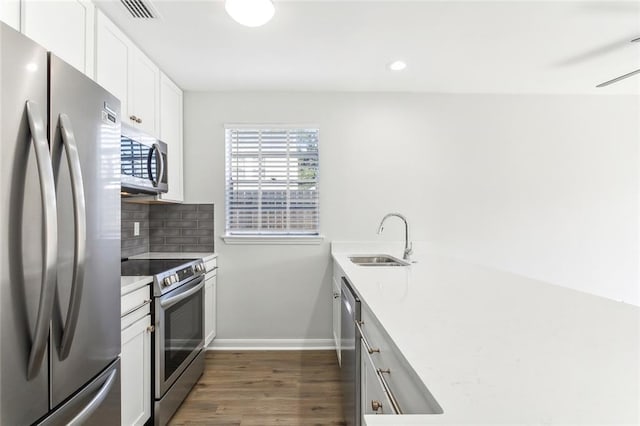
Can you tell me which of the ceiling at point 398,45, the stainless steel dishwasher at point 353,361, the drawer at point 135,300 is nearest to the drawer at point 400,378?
the stainless steel dishwasher at point 353,361

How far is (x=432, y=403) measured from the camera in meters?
0.60

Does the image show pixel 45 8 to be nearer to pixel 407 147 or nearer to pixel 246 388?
pixel 246 388

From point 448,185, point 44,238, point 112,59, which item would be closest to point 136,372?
point 44,238

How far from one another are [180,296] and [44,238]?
1235 mm

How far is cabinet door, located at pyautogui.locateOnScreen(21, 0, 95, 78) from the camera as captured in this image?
50.8 inches

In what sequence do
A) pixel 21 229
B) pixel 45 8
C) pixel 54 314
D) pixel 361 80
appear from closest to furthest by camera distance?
pixel 21 229
pixel 54 314
pixel 45 8
pixel 361 80

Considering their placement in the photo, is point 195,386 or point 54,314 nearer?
point 54,314

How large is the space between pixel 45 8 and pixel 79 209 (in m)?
0.98

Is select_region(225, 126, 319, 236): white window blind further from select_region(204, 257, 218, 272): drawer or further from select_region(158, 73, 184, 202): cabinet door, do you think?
select_region(158, 73, 184, 202): cabinet door

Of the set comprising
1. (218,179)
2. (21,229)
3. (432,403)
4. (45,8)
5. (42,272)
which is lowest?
(432,403)

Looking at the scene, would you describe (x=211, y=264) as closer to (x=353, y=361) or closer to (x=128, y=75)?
(x=128, y=75)

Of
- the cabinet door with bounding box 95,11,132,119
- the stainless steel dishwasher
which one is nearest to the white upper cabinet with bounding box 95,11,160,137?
the cabinet door with bounding box 95,11,132,119

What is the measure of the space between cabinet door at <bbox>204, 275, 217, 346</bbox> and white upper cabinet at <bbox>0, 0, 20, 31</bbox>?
1.95 metres

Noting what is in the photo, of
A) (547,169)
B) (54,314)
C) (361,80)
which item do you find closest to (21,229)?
(54,314)
